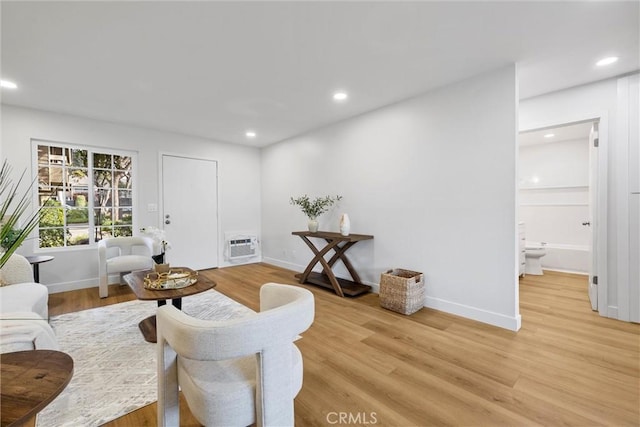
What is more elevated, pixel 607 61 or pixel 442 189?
pixel 607 61

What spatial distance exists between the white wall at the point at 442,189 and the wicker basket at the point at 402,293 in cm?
17

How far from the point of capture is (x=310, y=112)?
369cm

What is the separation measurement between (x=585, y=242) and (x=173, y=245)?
22.8ft

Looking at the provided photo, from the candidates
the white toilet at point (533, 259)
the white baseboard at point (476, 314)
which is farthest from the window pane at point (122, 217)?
the white toilet at point (533, 259)

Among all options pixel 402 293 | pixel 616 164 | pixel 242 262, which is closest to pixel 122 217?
pixel 242 262

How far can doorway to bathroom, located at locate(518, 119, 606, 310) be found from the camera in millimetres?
4555

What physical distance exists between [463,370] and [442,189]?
1.74 metres

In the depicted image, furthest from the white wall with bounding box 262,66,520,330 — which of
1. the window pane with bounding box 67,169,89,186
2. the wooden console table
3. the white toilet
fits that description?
the window pane with bounding box 67,169,89,186

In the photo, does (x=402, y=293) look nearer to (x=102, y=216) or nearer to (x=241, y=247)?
(x=241, y=247)

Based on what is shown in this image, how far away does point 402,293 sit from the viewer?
9.29 feet

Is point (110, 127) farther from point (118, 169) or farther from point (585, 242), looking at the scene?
point (585, 242)

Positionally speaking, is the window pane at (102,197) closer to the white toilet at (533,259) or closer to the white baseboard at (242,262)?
the white baseboard at (242,262)

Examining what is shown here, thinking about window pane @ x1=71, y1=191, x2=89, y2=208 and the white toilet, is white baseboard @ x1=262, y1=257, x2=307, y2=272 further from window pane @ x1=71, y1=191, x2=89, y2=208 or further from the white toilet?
the white toilet

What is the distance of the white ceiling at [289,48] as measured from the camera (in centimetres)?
179
